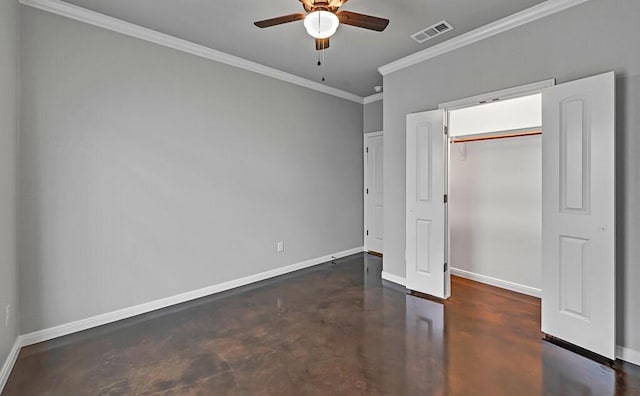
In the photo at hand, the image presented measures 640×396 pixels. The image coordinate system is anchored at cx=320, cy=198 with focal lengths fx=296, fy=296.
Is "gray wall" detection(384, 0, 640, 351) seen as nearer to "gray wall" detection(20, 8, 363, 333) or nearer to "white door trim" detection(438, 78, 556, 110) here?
"white door trim" detection(438, 78, 556, 110)

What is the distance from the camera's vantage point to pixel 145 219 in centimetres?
302

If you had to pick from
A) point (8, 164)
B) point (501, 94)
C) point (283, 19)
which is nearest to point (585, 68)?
point (501, 94)

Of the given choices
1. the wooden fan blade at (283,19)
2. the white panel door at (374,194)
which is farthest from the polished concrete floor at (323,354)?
the wooden fan blade at (283,19)

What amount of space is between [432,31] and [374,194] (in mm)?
2894

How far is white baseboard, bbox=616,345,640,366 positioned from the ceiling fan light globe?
3.13 m

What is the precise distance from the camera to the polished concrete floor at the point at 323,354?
1933 mm

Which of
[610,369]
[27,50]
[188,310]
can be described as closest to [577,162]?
[610,369]

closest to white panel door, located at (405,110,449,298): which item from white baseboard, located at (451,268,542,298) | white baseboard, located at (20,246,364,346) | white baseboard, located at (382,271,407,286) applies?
white baseboard, located at (382,271,407,286)

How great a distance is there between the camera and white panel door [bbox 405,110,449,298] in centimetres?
326

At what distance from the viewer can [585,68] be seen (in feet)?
7.75

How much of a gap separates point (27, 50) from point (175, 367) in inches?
109

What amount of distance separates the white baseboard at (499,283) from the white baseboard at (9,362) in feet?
14.9

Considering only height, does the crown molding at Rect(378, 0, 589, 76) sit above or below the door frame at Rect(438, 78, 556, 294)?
above

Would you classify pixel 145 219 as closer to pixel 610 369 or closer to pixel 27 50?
pixel 27 50
